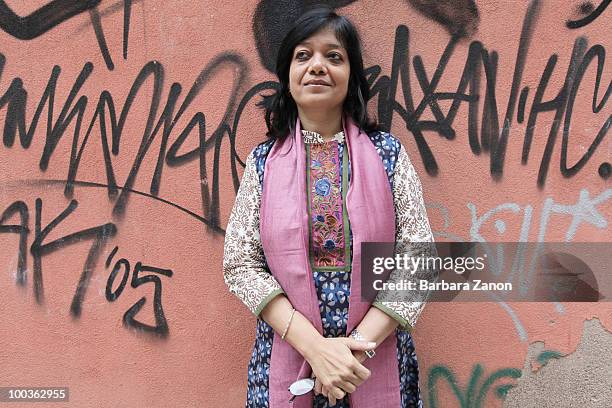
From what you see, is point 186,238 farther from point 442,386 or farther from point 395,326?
point 442,386

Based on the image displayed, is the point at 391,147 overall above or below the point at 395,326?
above

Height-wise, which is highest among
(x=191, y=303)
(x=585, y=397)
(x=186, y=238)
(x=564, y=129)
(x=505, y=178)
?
(x=564, y=129)

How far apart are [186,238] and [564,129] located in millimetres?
1621

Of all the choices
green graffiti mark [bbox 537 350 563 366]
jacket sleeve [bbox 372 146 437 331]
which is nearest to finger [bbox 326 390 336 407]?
jacket sleeve [bbox 372 146 437 331]

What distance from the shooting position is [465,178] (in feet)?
8.01

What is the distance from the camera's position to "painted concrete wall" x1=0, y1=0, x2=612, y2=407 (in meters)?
2.41

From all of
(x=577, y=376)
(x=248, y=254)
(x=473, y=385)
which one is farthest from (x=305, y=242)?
(x=577, y=376)

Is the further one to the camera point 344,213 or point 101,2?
point 101,2

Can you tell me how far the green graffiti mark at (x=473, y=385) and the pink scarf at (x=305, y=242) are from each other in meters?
0.70

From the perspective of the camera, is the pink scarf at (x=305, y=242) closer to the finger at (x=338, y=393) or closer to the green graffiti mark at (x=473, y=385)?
the finger at (x=338, y=393)

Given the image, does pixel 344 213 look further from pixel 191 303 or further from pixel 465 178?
pixel 191 303

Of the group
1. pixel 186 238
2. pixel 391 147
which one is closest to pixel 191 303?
pixel 186 238

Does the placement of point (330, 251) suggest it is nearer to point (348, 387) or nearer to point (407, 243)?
point (407, 243)

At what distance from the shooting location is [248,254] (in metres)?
1.88
